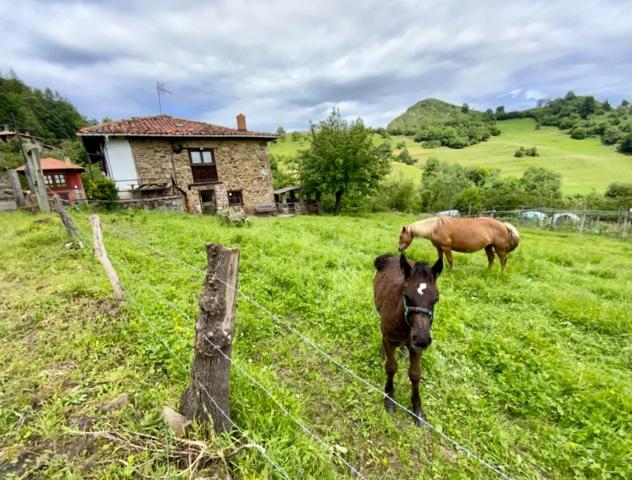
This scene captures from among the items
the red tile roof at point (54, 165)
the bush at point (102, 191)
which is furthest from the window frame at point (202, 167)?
the red tile roof at point (54, 165)

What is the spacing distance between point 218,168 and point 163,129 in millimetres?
3641

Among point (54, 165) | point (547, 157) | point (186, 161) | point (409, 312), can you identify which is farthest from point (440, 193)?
point (54, 165)

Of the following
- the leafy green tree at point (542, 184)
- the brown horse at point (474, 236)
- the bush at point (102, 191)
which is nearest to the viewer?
the brown horse at point (474, 236)

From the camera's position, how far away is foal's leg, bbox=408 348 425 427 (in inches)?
102

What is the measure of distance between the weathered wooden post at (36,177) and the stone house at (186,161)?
407 cm

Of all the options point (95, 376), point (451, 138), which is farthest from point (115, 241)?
point (451, 138)

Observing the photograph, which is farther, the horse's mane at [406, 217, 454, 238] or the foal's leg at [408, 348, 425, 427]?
the horse's mane at [406, 217, 454, 238]

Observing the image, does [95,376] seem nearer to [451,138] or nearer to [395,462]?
[395,462]

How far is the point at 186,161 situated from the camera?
16953mm

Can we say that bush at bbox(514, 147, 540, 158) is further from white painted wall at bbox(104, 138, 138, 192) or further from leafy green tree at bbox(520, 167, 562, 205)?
white painted wall at bbox(104, 138, 138, 192)

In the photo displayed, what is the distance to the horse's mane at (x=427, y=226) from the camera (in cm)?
685

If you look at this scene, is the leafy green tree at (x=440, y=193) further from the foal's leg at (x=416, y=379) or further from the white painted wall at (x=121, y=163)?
the foal's leg at (x=416, y=379)

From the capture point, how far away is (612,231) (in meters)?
16.6

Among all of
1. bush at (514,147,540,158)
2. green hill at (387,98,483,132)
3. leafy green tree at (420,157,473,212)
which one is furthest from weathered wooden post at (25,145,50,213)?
green hill at (387,98,483,132)
